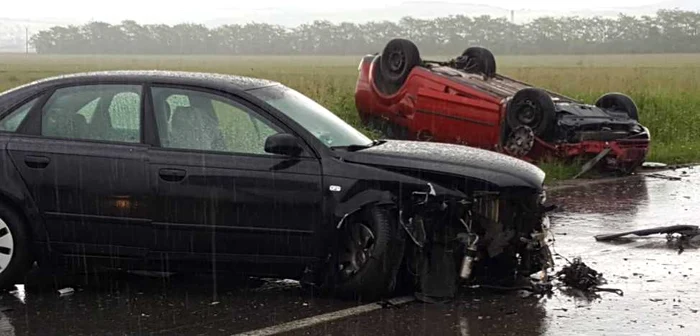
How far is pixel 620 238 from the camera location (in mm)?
8695

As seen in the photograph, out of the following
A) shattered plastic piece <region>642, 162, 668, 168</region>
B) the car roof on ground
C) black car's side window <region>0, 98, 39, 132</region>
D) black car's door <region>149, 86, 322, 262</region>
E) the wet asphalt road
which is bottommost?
shattered plastic piece <region>642, 162, 668, 168</region>

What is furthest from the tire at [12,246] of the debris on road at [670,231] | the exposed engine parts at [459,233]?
the debris on road at [670,231]

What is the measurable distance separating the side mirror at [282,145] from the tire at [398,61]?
7.91 m

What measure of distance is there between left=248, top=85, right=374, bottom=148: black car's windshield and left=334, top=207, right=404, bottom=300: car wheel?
0.62 m

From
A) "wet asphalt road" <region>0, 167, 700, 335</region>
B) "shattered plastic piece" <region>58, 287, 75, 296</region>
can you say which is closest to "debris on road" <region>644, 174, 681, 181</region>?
"wet asphalt road" <region>0, 167, 700, 335</region>

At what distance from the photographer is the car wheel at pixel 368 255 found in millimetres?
6441

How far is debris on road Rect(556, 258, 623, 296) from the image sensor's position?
6828mm

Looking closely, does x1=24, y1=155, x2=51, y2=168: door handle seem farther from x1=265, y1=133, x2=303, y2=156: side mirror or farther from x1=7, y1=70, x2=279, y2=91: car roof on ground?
x1=265, y1=133, x2=303, y2=156: side mirror

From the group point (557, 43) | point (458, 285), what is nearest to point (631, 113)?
point (458, 285)

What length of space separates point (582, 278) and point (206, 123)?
2.70 m

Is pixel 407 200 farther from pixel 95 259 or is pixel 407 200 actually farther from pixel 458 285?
pixel 95 259

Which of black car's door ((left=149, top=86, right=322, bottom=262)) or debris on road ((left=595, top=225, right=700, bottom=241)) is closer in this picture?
black car's door ((left=149, top=86, right=322, bottom=262))

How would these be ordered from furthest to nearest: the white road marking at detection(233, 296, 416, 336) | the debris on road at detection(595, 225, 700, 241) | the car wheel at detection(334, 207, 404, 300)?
the debris on road at detection(595, 225, 700, 241)
the car wheel at detection(334, 207, 404, 300)
the white road marking at detection(233, 296, 416, 336)

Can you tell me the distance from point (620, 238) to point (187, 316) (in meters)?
4.04
